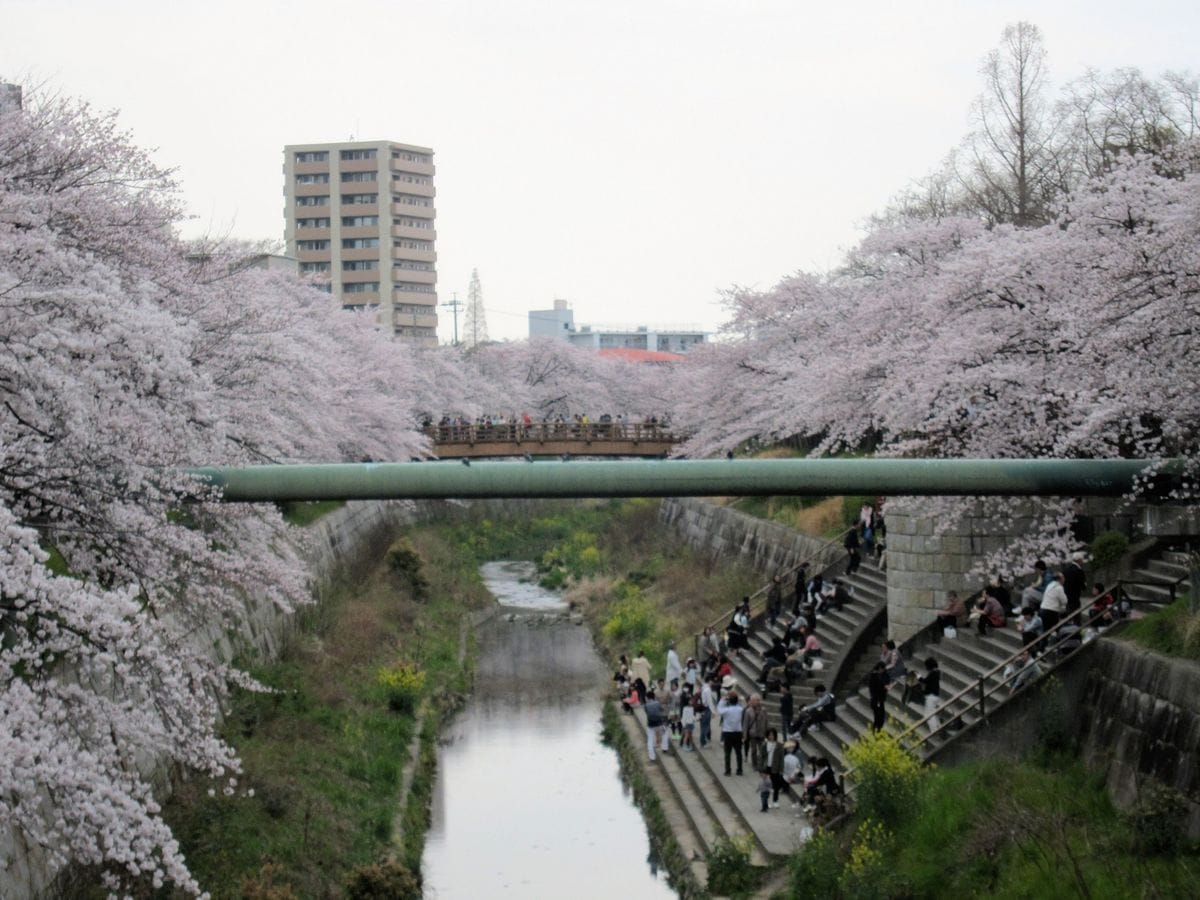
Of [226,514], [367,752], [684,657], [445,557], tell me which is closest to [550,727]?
[684,657]

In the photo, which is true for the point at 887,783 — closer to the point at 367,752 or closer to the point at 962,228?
the point at 367,752

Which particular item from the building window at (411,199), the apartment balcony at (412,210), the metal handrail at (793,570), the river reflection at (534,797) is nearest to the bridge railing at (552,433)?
the river reflection at (534,797)

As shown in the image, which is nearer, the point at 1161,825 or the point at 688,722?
the point at 1161,825

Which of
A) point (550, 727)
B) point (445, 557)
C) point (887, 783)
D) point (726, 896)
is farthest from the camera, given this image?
point (445, 557)

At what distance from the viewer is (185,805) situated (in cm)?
1552

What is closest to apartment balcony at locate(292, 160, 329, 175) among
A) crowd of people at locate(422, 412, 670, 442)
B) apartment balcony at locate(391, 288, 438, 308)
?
apartment balcony at locate(391, 288, 438, 308)

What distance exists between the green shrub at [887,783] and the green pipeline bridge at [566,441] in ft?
121

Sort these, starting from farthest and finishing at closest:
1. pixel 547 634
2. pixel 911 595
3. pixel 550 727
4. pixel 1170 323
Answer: pixel 547 634 → pixel 550 727 → pixel 911 595 → pixel 1170 323

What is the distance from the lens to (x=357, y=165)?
91625mm

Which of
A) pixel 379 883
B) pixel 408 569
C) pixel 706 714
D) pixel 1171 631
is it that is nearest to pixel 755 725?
pixel 706 714

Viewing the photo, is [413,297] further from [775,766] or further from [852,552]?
Answer: [775,766]

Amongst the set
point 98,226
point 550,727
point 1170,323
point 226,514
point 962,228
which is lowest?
point 550,727

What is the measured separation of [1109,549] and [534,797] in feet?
30.6

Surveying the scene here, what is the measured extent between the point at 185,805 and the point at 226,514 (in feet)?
11.3
